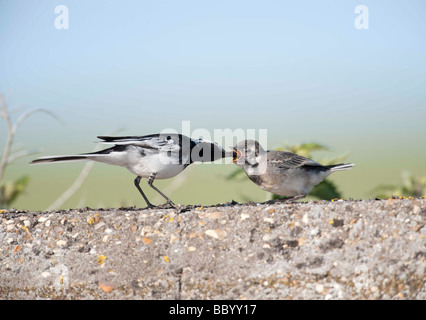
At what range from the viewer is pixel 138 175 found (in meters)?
2.71

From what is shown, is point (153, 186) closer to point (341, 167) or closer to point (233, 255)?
point (233, 255)

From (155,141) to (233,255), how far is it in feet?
3.09

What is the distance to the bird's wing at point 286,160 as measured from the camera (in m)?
2.86

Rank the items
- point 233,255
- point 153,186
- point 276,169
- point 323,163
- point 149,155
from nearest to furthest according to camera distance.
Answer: point 233,255 < point 149,155 < point 153,186 < point 276,169 < point 323,163

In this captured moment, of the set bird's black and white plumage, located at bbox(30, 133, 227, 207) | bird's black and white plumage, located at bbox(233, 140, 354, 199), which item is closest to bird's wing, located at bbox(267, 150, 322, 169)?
bird's black and white plumage, located at bbox(233, 140, 354, 199)

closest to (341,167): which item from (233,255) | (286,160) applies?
(286,160)

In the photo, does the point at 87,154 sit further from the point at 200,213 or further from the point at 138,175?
the point at 200,213

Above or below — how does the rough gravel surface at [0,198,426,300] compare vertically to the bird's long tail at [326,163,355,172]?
below

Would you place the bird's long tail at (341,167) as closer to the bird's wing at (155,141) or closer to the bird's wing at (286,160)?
the bird's wing at (286,160)

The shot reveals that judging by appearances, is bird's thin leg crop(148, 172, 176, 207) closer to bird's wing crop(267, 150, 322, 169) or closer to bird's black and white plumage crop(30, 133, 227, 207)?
bird's black and white plumage crop(30, 133, 227, 207)

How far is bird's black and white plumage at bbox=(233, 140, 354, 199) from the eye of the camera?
2828 mm

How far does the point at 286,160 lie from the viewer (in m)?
2.89

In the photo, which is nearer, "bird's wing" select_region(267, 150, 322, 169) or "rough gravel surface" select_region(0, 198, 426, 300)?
"rough gravel surface" select_region(0, 198, 426, 300)

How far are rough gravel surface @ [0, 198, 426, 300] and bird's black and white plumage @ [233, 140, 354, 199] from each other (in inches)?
32.6
